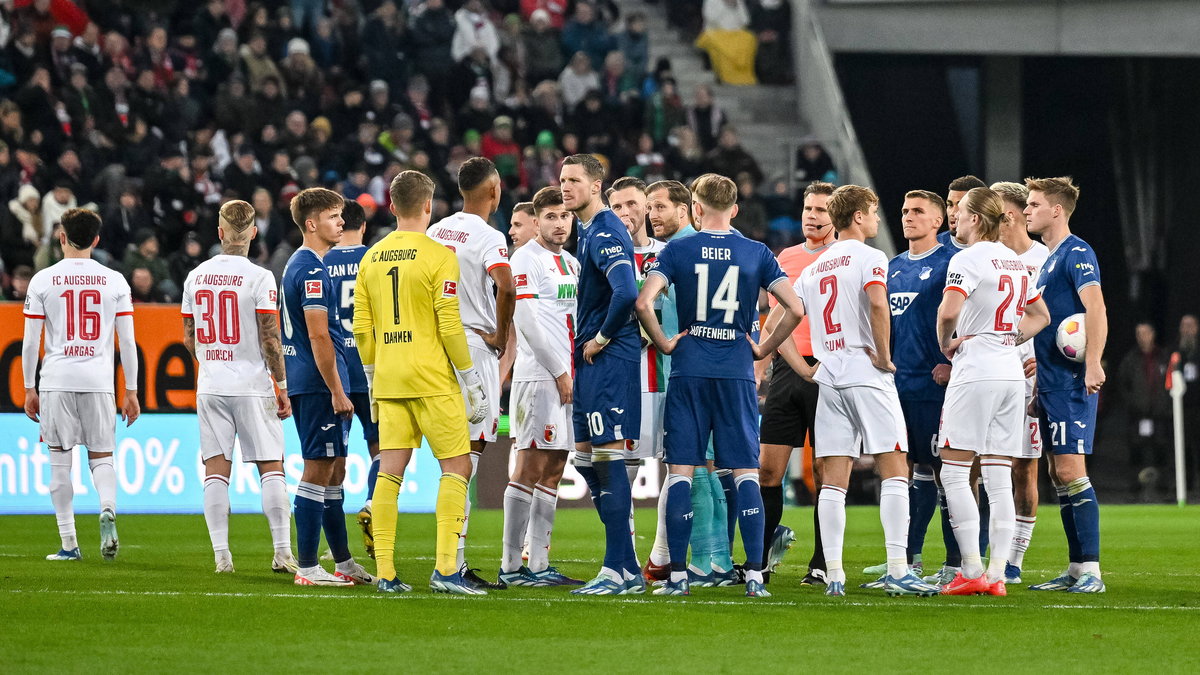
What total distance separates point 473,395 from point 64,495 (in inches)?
172

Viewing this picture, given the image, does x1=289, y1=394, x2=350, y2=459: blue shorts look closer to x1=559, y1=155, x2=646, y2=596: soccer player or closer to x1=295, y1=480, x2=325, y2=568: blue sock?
x1=295, y1=480, x2=325, y2=568: blue sock

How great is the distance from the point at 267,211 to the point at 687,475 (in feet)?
39.9

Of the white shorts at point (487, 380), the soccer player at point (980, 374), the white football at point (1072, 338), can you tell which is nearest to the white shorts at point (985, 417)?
the soccer player at point (980, 374)

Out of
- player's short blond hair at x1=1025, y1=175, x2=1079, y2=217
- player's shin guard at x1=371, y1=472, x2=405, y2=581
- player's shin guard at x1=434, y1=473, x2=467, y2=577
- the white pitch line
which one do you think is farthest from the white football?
player's shin guard at x1=371, y1=472, x2=405, y2=581

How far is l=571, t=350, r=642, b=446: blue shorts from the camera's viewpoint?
8484 millimetres

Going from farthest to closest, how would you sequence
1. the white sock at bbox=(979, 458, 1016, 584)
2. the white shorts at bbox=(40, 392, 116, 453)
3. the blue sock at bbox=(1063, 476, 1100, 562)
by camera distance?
the white shorts at bbox=(40, 392, 116, 453) → the blue sock at bbox=(1063, 476, 1100, 562) → the white sock at bbox=(979, 458, 1016, 584)

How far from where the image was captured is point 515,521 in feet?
30.2

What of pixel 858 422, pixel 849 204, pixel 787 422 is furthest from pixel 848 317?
pixel 787 422

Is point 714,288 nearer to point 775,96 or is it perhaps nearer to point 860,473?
point 860,473

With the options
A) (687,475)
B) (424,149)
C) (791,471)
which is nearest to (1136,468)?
(791,471)

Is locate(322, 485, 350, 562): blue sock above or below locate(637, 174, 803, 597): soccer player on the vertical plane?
below

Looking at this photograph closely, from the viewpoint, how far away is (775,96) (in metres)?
25.7

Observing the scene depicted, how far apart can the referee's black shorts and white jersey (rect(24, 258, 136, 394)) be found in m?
4.58

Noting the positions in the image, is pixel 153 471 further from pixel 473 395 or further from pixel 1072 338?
pixel 1072 338
